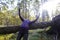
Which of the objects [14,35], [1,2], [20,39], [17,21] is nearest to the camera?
[20,39]

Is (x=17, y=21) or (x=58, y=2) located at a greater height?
(x=58, y=2)

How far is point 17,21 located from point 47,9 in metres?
1.01

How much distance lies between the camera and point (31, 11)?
180 inches

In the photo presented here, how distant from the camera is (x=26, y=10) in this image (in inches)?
180

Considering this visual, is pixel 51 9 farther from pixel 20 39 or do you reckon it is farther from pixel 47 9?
Answer: pixel 20 39

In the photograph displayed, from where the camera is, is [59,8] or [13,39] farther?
[59,8]

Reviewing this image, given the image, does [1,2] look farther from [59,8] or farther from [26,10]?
[59,8]

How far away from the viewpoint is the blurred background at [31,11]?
164 inches

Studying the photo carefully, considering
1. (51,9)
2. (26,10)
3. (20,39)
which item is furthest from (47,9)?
(20,39)

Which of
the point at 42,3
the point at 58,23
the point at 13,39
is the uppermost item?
the point at 42,3

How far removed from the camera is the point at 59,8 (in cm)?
477

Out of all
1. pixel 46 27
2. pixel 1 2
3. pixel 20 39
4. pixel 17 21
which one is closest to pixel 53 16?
pixel 46 27

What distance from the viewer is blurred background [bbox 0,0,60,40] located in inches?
164

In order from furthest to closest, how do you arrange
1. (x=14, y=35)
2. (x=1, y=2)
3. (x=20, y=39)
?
(x=1, y=2), (x=14, y=35), (x=20, y=39)
